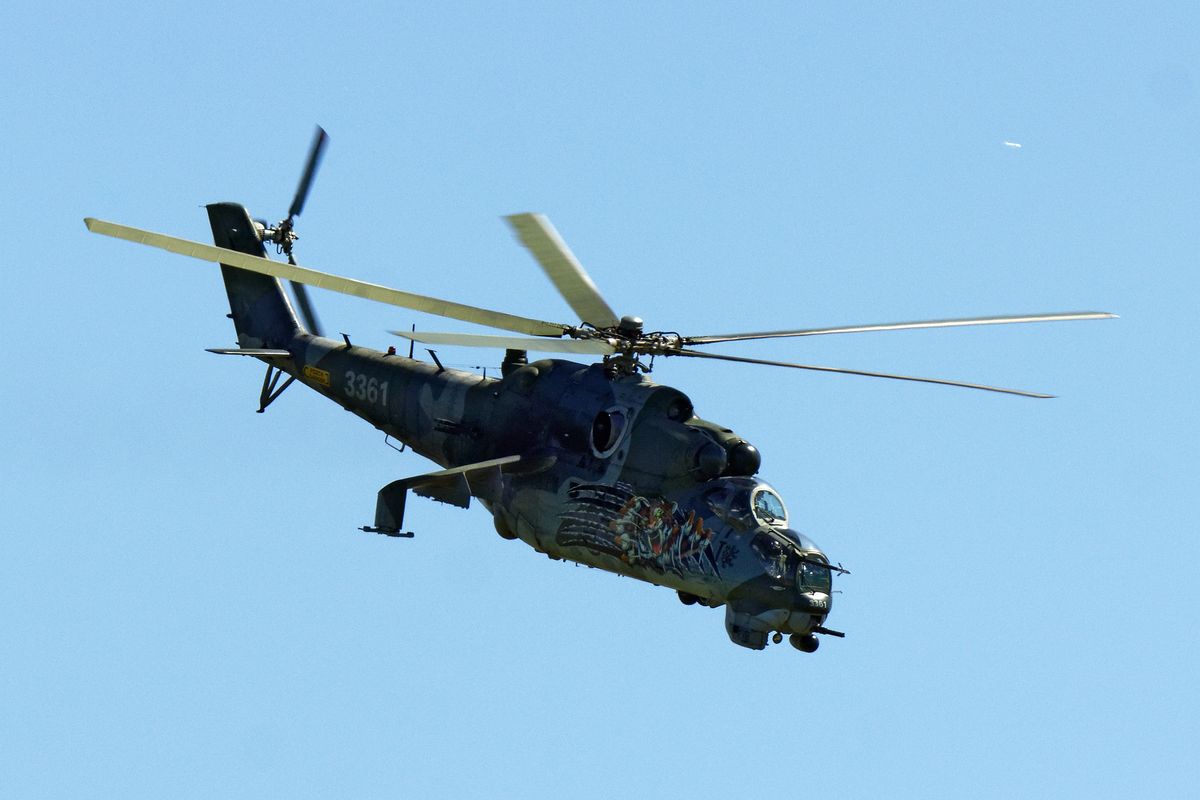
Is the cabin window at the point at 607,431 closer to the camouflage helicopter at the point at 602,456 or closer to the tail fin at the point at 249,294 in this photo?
the camouflage helicopter at the point at 602,456

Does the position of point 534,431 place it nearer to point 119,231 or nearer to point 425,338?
point 425,338

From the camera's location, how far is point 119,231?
1428 inches

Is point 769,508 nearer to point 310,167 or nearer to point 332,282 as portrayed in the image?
point 332,282

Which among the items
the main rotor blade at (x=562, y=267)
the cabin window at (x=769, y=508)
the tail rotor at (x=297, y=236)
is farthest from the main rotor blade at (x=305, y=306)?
the cabin window at (x=769, y=508)

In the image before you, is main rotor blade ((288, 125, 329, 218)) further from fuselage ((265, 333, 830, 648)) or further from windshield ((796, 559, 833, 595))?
windshield ((796, 559, 833, 595))

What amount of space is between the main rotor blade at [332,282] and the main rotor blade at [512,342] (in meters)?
0.91

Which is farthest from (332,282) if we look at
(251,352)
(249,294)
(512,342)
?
(249,294)

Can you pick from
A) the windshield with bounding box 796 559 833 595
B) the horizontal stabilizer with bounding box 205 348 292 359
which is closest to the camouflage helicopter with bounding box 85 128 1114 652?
the windshield with bounding box 796 559 833 595

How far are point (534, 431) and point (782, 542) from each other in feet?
20.5

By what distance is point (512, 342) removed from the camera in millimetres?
36344

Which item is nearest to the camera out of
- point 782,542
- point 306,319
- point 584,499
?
point 782,542

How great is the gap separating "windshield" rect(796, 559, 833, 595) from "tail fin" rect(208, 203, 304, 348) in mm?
16042

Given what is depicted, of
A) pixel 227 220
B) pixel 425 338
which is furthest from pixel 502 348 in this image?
pixel 227 220

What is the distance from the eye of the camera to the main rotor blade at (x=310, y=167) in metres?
45.9
